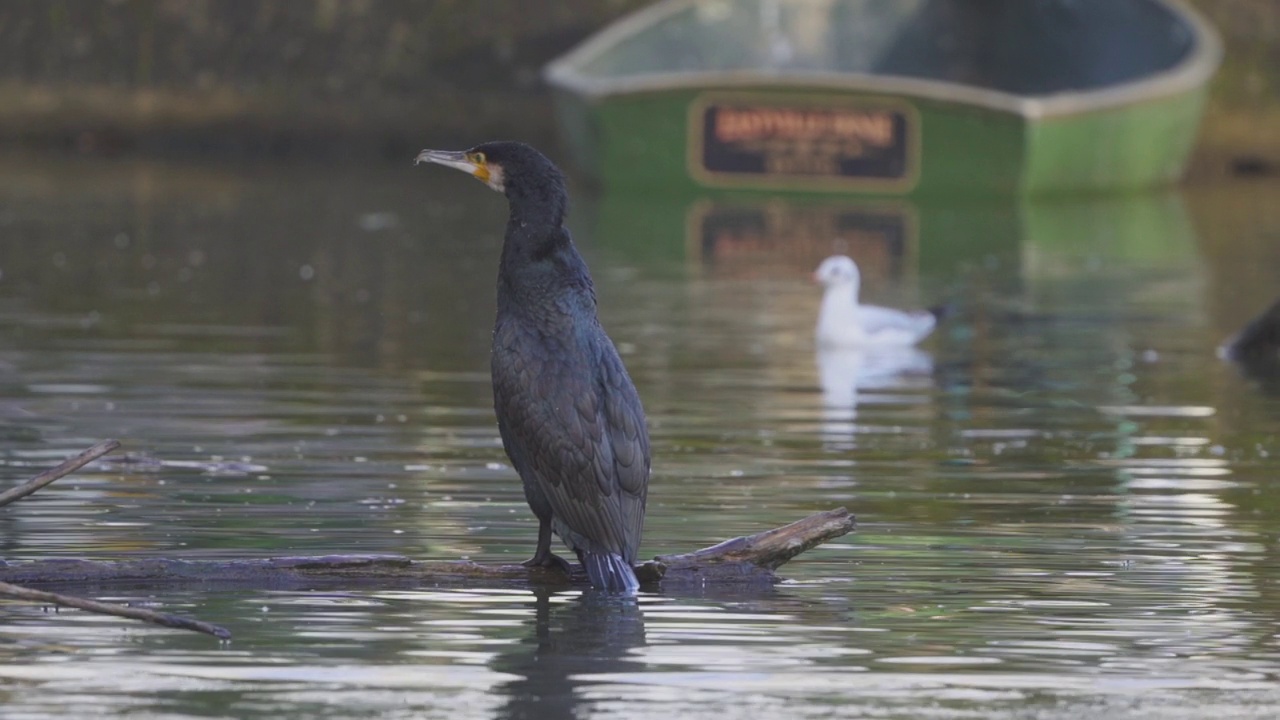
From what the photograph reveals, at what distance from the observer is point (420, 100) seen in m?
31.8

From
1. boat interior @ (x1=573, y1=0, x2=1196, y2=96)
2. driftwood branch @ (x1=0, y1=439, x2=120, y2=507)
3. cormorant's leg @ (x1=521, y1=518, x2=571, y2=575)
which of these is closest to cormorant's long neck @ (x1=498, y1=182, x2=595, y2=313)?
cormorant's leg @ (x1=521, y1=518, x2=571, y2=575)

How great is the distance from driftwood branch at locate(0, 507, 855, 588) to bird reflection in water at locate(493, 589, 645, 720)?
0.50ft

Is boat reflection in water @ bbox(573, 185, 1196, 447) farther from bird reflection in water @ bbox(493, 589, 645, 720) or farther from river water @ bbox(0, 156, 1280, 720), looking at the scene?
bird reflection in water @ bbox(493, 589, 645, 720)

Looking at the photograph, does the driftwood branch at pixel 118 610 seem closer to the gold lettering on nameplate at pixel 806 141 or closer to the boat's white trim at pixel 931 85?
the boat's white trim at pixel 931 85

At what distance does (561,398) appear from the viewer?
6.64m

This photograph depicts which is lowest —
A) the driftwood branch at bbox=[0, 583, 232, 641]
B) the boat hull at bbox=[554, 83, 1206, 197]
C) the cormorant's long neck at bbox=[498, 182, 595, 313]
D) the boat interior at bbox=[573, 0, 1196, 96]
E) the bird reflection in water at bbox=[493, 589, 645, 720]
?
the bird reflection in water at bbox=[493, 589, 645, 720]

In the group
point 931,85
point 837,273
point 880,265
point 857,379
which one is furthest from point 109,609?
point 931,85

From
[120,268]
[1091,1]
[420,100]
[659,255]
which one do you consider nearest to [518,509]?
[120,268]

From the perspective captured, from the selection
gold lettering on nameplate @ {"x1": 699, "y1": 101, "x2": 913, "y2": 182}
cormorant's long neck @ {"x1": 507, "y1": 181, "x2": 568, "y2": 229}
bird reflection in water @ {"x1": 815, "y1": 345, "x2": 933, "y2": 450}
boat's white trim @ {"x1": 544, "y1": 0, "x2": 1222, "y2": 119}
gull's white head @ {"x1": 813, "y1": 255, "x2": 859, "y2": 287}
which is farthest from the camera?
gold lettering on nameplate @ {"x1": 699, "y1": 101, "x2": 913, "y2": 182}

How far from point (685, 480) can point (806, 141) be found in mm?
17409

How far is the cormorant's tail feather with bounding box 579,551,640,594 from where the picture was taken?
21.8 ft

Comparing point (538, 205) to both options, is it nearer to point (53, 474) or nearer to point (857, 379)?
point (53, 474)

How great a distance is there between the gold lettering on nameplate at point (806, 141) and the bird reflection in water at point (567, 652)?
63.1 ft

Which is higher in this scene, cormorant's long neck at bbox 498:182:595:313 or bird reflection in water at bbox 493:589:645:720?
cormorant's long neck at bbox 498:182:595:313
